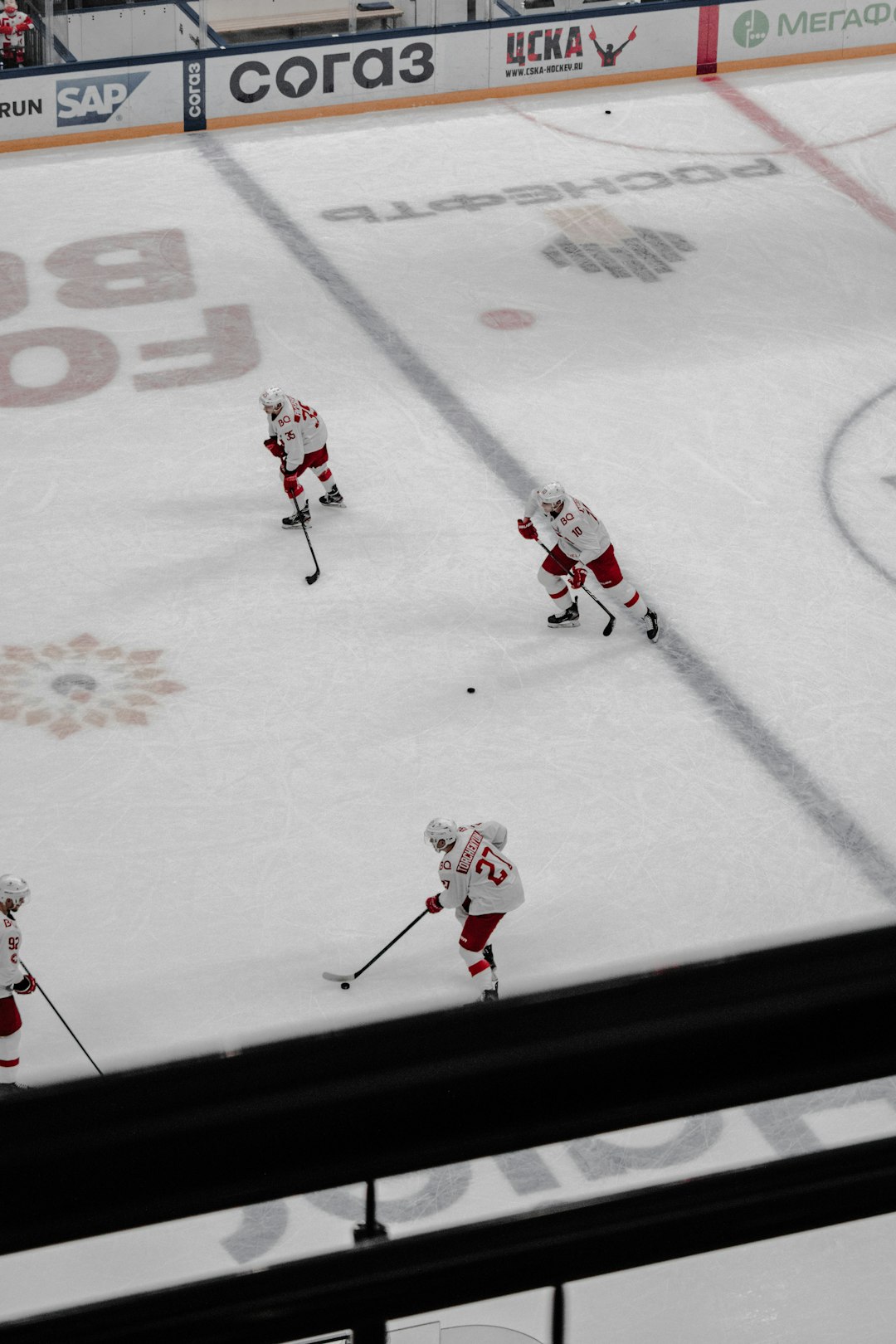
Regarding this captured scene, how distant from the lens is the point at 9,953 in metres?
5.52

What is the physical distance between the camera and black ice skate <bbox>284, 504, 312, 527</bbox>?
9352 millimetres

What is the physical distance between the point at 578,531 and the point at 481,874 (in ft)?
8.09

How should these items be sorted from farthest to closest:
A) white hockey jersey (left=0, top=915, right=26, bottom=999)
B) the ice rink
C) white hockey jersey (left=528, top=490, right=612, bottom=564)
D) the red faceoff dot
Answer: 1. the red faceoff dot
2. white hockey jersey (left=528, top=490, right=612, bottom=564)
3. the ice rink
4. white hockey jersey (left=0, top=915, right=26, bottom=999)

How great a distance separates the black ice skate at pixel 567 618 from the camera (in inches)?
344

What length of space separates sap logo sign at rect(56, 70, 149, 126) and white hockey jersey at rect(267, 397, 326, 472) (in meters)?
6.20

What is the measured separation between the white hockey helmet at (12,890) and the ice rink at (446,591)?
756 mm

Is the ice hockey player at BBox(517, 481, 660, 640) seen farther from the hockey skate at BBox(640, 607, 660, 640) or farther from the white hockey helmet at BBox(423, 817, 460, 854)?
the white hockey helmet at BBox(423, 817, 460, 854)

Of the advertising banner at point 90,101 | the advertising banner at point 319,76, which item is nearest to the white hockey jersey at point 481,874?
the advertising banner at point 90,101

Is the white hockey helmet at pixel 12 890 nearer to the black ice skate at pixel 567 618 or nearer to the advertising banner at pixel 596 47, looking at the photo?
the black ice skate at pixel 567 618

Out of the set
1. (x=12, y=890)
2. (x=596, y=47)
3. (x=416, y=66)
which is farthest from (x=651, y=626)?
(x=596, y=47)

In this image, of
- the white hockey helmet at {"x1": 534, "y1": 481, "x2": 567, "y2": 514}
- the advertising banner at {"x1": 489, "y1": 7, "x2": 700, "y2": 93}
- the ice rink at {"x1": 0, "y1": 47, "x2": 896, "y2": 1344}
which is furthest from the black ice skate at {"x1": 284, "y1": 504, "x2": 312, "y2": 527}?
the advertising banner at {"x1": 489, "y1": 7, "x2": 700, "y2": 93}

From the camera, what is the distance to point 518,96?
15.3m

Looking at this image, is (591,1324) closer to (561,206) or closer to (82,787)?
(82,787)

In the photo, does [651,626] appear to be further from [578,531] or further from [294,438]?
[294,438]
